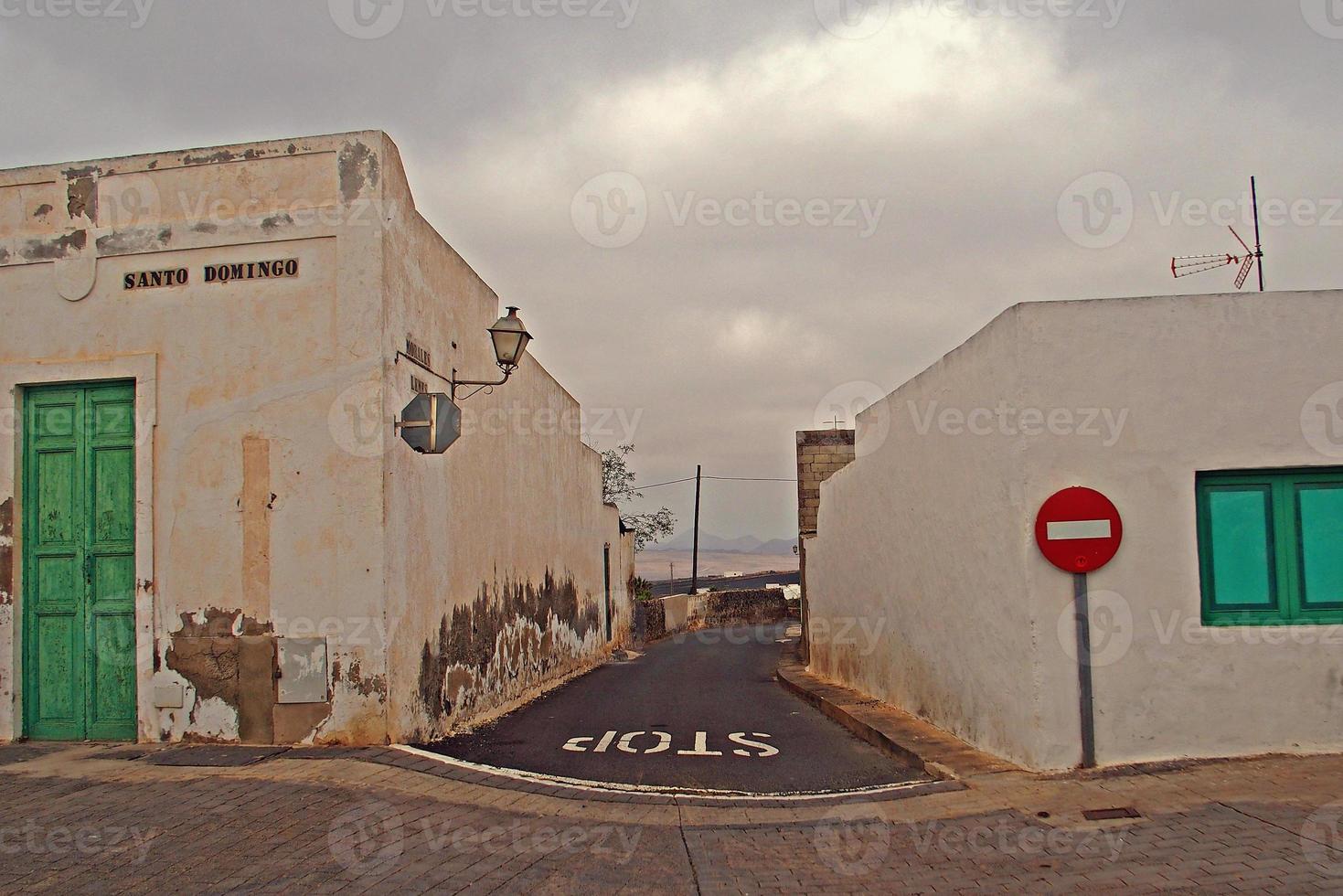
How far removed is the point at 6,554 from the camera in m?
8.26

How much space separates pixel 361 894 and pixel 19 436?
5.78m

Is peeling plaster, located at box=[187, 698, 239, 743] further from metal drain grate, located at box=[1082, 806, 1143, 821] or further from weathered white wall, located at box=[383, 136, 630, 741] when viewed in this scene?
metal drain grate, located at box=[1082, 806, 1143, 821]

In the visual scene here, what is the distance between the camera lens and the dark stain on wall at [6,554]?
324 inches

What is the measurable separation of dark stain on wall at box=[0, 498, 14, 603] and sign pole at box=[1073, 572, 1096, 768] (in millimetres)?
8107

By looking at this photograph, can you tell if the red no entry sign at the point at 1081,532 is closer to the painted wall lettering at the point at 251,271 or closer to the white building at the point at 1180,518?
the white building at the point at 1180,518

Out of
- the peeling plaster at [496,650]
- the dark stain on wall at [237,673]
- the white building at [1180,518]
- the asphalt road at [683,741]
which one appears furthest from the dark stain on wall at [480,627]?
the white building at [1180,518]

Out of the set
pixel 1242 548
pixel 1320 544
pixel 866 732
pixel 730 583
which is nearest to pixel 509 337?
pixel 866 732

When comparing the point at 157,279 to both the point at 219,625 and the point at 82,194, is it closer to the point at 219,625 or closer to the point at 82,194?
the point at 82,194

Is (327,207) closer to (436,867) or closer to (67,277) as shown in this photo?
(67,277)

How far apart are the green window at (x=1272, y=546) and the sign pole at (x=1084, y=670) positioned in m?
0.85

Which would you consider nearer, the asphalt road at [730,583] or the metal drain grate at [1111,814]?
the metal drain grate at [1111,814]

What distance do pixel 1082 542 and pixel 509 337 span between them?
202 inches

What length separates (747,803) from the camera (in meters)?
6.65

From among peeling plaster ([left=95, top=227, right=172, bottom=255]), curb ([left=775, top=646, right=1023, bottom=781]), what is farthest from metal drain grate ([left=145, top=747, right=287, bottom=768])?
curb ([left=775, top=646, right=1023, bottom=781])
